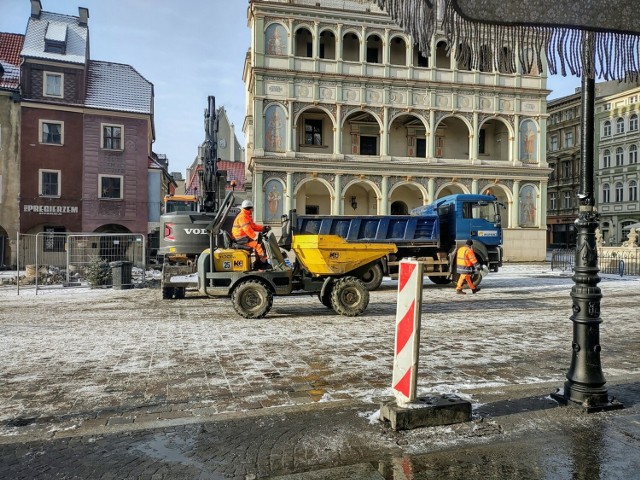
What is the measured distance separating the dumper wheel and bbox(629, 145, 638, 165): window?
50.8 m

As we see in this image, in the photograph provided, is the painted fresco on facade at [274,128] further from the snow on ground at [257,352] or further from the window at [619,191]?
the window at [619,191]

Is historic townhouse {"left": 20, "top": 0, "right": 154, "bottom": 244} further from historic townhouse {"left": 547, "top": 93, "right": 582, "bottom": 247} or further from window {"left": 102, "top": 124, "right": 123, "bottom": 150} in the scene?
historic townhouse {"left": 547, "top": 93, "right": 582, "bottom": 247}

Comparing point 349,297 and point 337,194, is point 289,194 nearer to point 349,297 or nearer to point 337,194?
point 337,194

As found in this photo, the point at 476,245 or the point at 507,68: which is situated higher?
the point at 507,68

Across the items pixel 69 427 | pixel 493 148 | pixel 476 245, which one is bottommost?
pixel 69 427

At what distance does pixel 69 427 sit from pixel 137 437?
26.9 inches

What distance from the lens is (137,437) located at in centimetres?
393

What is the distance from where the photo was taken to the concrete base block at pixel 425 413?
4.01 m

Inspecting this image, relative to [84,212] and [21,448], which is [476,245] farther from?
[84,212]

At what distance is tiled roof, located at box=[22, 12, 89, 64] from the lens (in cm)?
3039

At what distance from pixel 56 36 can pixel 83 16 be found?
330 cm

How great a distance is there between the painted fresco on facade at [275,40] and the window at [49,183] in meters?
14.6

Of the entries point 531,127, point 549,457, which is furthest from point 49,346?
point 531,127

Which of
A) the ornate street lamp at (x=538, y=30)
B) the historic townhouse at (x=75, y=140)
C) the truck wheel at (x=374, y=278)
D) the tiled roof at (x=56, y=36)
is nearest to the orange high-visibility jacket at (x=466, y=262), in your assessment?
the truck wheel at (x=374, y=278)
